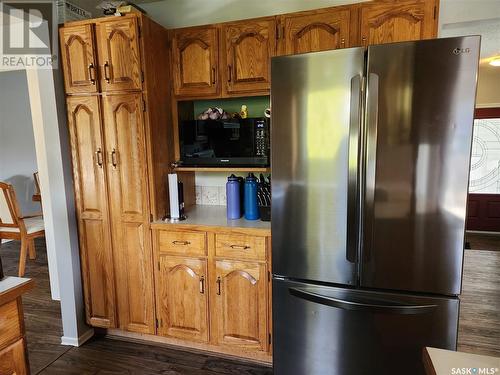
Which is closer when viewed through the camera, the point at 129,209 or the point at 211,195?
the point at 129,209

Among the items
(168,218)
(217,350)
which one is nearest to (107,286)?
(168,218)

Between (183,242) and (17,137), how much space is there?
4.54 m

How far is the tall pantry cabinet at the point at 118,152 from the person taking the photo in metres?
1.99

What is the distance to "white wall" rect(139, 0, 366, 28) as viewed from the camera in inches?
85.4

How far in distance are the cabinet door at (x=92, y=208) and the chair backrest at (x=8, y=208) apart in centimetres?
182

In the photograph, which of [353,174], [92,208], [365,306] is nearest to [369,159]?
[353,174]

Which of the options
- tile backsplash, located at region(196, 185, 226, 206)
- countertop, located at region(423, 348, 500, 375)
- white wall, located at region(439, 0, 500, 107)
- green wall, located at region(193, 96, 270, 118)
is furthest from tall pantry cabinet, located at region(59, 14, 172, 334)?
white wall, located at region(439, 0, 500, 107)

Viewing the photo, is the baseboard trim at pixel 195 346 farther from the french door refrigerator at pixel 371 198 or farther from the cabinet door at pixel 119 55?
the cabinet door at pixel 119 55

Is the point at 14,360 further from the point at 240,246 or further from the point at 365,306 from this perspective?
the point at 365,306

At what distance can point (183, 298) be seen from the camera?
207cm

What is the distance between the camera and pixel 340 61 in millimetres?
1449

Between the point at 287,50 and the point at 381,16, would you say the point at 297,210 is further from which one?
the point at 381,16

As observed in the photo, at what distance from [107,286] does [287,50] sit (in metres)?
2.04

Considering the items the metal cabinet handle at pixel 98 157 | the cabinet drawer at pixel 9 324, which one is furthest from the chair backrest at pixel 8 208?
the cabinet drawer at pixel 9 324
